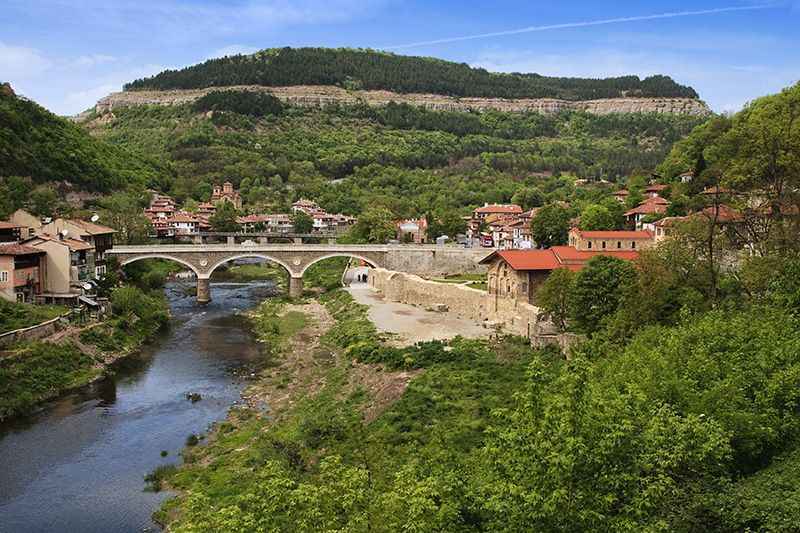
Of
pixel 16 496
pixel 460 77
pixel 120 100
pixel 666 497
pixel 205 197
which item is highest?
pixel 460 77

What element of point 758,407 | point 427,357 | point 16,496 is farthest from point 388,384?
point 758,407

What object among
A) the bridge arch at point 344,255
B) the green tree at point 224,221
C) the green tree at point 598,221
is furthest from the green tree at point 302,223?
the green tree at point 598,221

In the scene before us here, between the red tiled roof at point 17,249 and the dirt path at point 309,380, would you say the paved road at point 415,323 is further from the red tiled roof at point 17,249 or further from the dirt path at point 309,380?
the red tiled roof at point 17,249

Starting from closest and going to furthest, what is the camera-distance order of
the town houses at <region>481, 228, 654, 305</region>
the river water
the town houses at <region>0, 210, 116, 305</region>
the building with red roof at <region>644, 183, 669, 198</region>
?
the river water → the town houses at <region>0, 210, 116, 305</region> → the town houses at <region>481, 228, 654, 305</region> → the building with red roof at <region>644, 183, 669, 198</region>

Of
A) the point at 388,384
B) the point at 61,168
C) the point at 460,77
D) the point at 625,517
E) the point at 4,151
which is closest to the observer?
the point at 625,517

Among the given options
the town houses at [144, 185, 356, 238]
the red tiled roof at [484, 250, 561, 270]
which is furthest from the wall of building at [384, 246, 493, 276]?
the town houses at [144, 185, 356, 238]

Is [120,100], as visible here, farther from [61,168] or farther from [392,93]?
[61,168]

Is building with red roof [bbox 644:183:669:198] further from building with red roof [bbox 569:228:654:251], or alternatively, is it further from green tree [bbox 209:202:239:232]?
green tree [bbox 209:202:239:232]
